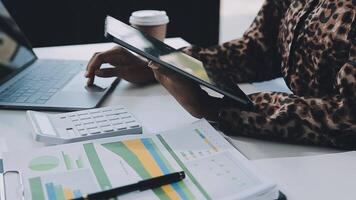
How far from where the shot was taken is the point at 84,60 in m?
1.25

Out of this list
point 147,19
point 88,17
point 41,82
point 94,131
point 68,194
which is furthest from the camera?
point 88,17

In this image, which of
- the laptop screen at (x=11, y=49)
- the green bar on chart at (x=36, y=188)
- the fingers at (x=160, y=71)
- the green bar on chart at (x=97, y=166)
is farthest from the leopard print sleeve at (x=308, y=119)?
the laptop screen at (x=11, y=49)

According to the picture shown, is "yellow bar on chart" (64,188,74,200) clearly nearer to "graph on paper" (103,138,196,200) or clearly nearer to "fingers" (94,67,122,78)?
"graph on paper" (103,138,196,200)

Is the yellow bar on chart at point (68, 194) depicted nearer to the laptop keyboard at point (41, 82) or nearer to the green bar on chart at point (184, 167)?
the green bar on chart at point (184, 167)

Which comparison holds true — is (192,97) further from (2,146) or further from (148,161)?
→ (2,146)

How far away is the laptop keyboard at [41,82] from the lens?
968 millimetres

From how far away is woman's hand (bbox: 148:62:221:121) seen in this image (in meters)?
0.87

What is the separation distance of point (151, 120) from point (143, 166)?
23cm

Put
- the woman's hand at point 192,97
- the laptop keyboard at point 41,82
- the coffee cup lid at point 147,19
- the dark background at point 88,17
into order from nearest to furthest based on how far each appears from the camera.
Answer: the woman's hand at point 192,97 → the laptop keyboard at point 41,82 → the coffee cup lid at point 147,19 → the dark background at point 88,17

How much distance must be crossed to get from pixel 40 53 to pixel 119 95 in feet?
1.34

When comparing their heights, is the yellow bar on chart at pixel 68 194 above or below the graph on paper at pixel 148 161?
above

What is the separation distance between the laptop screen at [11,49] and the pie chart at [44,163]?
1.32 ft

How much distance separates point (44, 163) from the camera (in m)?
0.68

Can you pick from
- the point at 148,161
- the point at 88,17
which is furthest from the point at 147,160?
the point at 88,17
